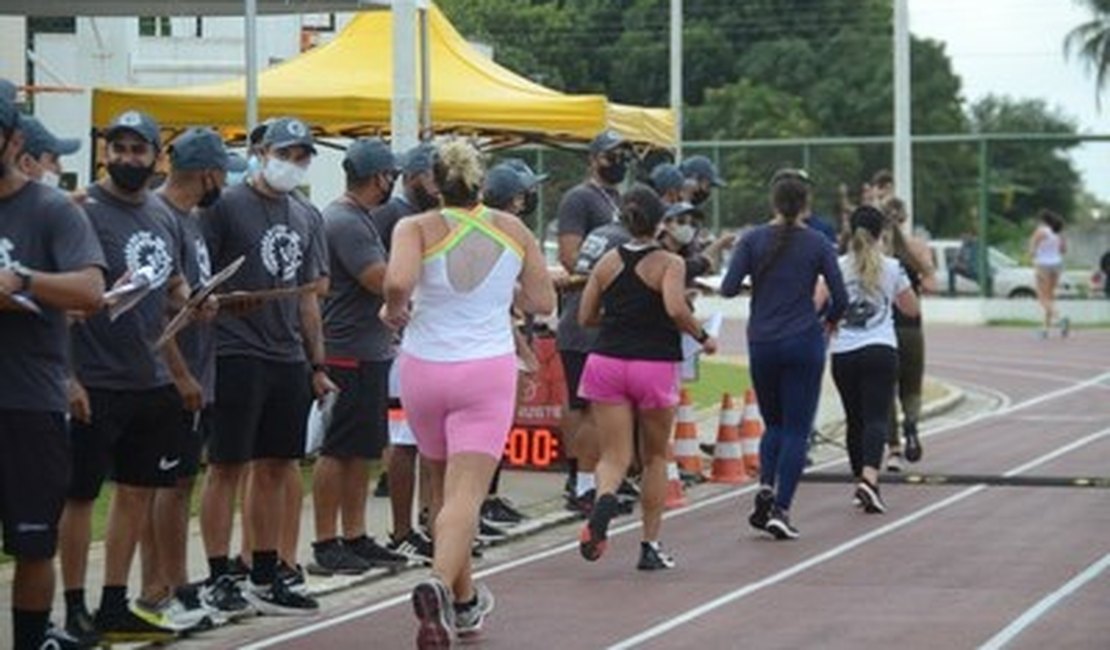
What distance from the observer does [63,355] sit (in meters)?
9.85

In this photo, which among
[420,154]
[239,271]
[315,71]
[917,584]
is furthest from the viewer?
[315,71]

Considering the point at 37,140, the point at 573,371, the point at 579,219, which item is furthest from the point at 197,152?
the point at 579,219

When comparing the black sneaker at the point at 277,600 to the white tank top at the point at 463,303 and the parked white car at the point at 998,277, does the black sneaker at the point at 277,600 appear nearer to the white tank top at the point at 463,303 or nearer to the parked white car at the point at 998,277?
the white tank top at the point at 463,303

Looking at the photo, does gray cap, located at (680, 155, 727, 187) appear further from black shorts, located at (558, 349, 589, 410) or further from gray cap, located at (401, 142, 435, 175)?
gray cap, located at (401, 142, 435, 175)

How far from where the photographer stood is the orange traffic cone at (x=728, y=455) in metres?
19.6

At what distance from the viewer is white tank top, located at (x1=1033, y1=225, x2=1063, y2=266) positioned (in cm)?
4416

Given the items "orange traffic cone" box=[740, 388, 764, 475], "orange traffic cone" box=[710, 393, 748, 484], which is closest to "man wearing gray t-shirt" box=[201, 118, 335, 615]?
"orange traffic cone" box=[710, 393, 748, 484]

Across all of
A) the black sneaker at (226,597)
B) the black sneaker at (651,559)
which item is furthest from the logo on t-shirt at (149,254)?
the black sneaker at (651,559)

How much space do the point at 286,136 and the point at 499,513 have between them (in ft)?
15.1

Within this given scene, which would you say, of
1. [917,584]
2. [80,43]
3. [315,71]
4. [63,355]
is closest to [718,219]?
[80,43]

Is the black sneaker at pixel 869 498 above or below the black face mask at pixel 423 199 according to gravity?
below

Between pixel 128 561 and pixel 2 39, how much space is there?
18622 millimetres

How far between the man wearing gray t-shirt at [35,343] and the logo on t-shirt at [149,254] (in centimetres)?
131

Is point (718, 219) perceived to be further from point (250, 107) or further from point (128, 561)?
point (128, 561)
